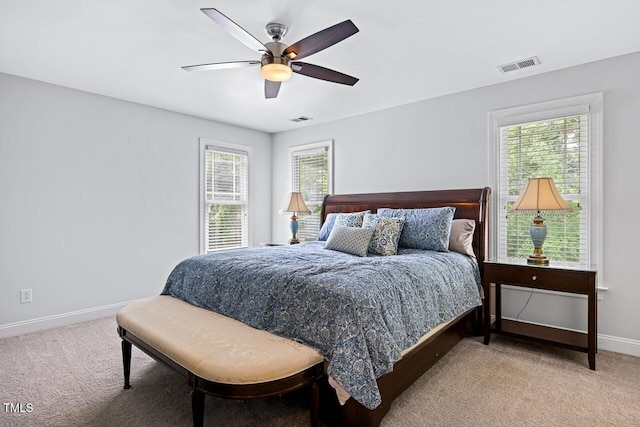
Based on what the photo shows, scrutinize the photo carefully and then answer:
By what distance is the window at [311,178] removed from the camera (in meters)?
5.15

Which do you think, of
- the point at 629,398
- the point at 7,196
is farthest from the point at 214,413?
the point at 7,196

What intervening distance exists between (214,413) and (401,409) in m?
1.11

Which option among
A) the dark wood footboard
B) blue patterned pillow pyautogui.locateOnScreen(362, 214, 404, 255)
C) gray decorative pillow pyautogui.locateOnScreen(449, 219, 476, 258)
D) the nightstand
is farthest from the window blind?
the dark wood footboard

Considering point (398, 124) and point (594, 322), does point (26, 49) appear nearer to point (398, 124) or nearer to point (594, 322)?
point (398, 124)

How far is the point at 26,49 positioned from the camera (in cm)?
281

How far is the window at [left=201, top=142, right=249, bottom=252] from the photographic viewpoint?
16.2 ft

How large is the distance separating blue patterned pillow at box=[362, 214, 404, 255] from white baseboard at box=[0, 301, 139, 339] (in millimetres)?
3047

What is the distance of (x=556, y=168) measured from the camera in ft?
10.6

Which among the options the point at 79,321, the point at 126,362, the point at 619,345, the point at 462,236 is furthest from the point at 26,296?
the point at 619,345

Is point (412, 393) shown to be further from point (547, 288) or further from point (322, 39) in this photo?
point (322, 39)

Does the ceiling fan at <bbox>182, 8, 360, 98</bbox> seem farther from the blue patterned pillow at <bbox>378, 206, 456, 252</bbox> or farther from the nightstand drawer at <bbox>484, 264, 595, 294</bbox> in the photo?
the nightstand drawer at <bbox>484, 264, 595, 294</bbox>

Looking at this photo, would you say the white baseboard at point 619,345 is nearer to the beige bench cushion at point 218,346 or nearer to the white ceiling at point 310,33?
the white ceiling at point 310,33

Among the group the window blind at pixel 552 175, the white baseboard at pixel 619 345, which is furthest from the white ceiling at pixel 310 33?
the white baseboard at pixel 619 345

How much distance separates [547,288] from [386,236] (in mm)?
1344
